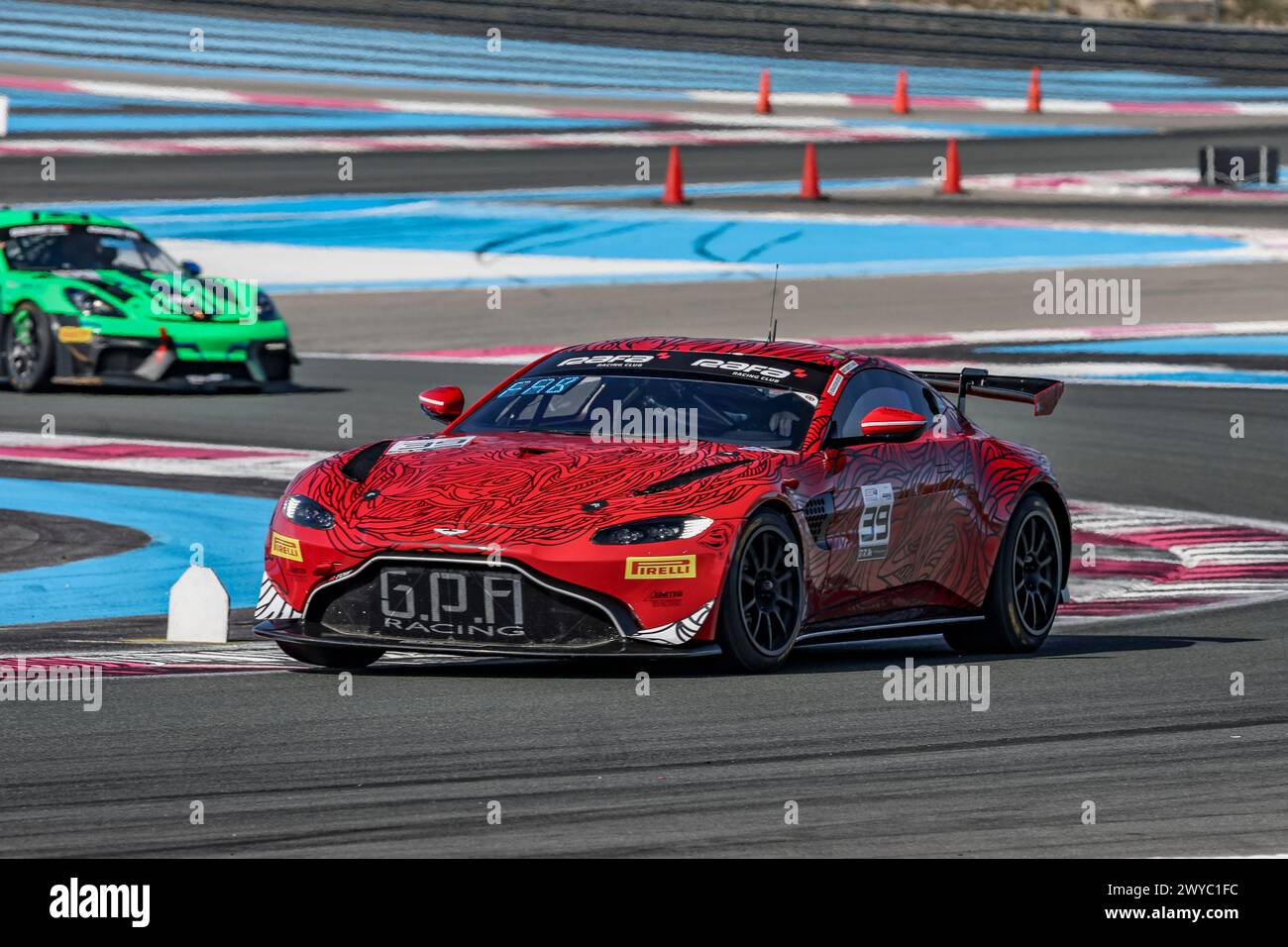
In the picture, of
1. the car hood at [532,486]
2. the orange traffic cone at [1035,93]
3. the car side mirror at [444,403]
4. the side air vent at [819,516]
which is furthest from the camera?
the orange traffic cone at [1035,93]

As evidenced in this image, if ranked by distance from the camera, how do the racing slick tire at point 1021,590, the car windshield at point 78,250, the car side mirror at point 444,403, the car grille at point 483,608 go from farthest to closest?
the car windshield at point 78,250
the racing slick tire at point 1021,590
the car side mirror at point 444,403
the car grille at point 483,608

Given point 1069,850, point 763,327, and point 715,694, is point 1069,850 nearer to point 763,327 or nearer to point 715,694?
point 715,694

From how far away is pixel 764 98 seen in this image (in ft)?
147

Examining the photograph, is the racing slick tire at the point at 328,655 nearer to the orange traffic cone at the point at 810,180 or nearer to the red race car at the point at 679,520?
the red race car at the point at 679,520

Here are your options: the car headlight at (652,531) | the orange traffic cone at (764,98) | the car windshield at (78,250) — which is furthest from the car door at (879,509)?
the orange traffic cone at (764,98)

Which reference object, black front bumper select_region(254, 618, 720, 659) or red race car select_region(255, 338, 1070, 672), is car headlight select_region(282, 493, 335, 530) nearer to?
red race car select_region(255, 338, 1070, 672)

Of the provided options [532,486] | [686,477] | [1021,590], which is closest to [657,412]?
[686,477]

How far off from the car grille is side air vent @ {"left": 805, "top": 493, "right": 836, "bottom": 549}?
39.9 inches

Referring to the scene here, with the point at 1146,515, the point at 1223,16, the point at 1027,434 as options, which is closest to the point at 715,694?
the point at 1146,515

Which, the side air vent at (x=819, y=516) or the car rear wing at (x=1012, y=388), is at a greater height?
the car rear wing at (x=1012, y=388)

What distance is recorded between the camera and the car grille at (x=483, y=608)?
8.95 meters

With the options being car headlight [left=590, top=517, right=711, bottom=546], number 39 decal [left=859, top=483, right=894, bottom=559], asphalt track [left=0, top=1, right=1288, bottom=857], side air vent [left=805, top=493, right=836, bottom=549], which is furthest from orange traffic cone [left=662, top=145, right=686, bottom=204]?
car headlight [left=590, top=517, right=711, bottom=546]

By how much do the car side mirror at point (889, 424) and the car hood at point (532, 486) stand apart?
0.38 m

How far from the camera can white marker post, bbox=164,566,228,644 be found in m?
10.5
